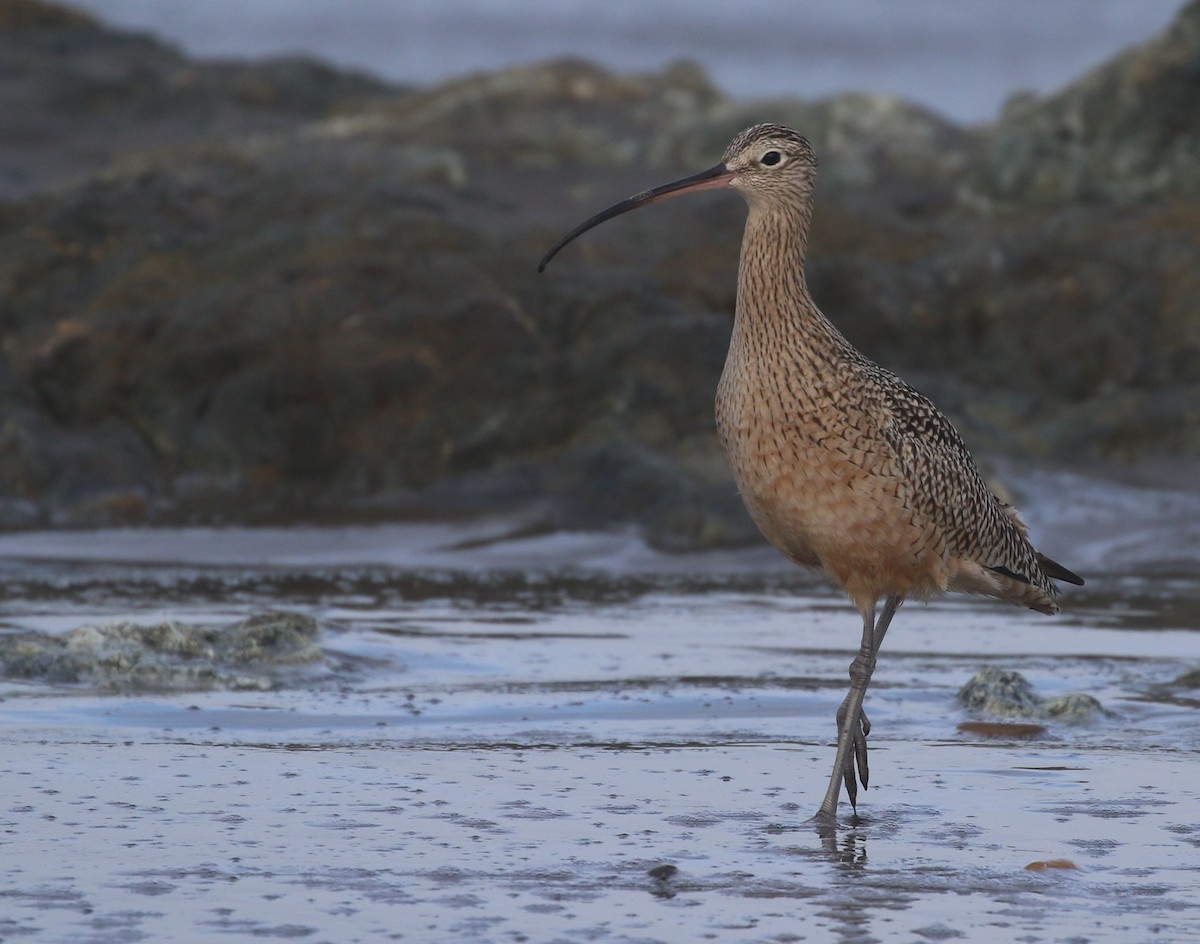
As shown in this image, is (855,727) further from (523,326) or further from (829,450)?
(523,326)

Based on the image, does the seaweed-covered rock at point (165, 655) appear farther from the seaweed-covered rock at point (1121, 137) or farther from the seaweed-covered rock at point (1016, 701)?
the seaweed-covered rock at point (1121, 137)

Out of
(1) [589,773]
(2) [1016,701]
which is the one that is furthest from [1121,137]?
(1) [589,773]

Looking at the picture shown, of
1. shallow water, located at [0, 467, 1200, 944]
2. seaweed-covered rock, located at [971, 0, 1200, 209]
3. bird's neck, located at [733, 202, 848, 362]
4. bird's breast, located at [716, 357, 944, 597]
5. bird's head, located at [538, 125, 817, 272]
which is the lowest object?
shallow water, located at [0, 467, 1200, 944]

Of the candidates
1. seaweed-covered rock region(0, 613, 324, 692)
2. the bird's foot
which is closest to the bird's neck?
the bird's foot

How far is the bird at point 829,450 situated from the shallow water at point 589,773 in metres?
0.50

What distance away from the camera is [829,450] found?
5605 mm

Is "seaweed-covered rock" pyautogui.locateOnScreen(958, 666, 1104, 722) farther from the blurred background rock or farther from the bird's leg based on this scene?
the blurred background rock

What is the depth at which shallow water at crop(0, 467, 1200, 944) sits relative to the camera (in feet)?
14.7

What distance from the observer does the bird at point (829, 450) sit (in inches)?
221

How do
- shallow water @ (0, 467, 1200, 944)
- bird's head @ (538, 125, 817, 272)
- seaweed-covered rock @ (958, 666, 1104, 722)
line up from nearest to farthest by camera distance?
shallow water @ (0, 467, 1200, 944), bird's head @ (538, 125, 817, 272), seaweed-covered rock @ (958, 666, 1104, 722)

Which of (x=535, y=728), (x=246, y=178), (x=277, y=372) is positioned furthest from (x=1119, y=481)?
(x=246, y=178)

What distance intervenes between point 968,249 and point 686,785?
9.89 meters

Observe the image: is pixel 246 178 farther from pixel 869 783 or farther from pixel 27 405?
pixel 869 783

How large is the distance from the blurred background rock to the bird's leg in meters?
4.54
